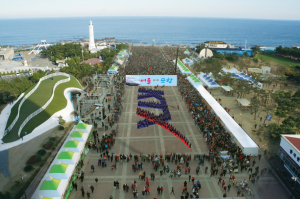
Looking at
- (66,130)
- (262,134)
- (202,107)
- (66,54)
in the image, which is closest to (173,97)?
(202,107)

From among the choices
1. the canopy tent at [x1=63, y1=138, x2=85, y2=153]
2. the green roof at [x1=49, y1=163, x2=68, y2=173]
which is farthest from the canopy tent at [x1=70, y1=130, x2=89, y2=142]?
the green roof at [x1=49, y1=163, x2=68, y2=173]

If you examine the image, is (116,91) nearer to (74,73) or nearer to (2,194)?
(74,73)

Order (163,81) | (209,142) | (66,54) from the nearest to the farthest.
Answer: (209,142)
(163,81)
(66,54)

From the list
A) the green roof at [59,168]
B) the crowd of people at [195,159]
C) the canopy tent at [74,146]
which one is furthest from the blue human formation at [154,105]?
the green roof at [59,168]

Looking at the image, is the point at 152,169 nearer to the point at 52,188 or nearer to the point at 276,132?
the point at 52,188

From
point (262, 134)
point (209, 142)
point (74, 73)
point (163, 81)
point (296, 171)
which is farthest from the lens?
point (74, 73)

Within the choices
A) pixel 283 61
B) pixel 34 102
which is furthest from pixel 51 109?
pixel 283 61
